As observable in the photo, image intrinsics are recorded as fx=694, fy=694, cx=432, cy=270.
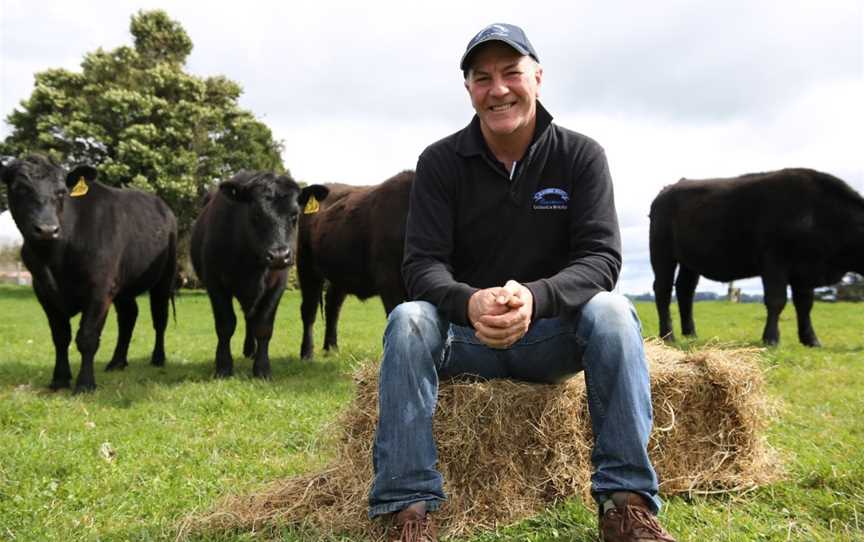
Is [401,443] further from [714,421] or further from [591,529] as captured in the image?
[714,421]

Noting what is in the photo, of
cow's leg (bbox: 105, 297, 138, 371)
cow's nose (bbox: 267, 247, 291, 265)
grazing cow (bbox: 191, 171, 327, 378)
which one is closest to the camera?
cow's nose (bbox: 267, 247, 291, 265)

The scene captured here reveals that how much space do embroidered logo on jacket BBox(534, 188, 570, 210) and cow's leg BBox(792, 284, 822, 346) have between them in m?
8.98

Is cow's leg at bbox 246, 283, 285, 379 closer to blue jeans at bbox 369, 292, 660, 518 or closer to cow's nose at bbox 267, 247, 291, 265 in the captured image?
cow's nose at bbox 267, 247, 291, 265

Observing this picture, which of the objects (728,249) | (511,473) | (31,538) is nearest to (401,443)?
(511,473)

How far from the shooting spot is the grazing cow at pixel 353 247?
8.04m

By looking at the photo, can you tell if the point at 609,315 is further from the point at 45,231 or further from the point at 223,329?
the point at 223,329

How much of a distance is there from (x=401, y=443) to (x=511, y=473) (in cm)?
80

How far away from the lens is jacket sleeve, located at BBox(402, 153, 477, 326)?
3281 millimetres

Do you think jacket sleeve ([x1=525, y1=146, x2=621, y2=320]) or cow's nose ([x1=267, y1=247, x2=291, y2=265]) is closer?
jacket sleeve ([x1=525, y1=146, x2=621, y2=320])

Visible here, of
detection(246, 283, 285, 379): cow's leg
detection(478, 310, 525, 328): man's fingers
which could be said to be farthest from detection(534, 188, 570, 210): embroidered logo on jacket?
detection(246, 283, 285, 379): cow's leg

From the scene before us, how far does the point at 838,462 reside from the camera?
3.99 m

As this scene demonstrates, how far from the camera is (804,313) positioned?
36.0ft

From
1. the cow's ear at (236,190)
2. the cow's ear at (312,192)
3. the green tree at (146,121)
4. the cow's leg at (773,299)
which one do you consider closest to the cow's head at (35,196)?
the cow's ear at (236,190)

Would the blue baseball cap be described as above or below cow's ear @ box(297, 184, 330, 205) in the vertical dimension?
above
